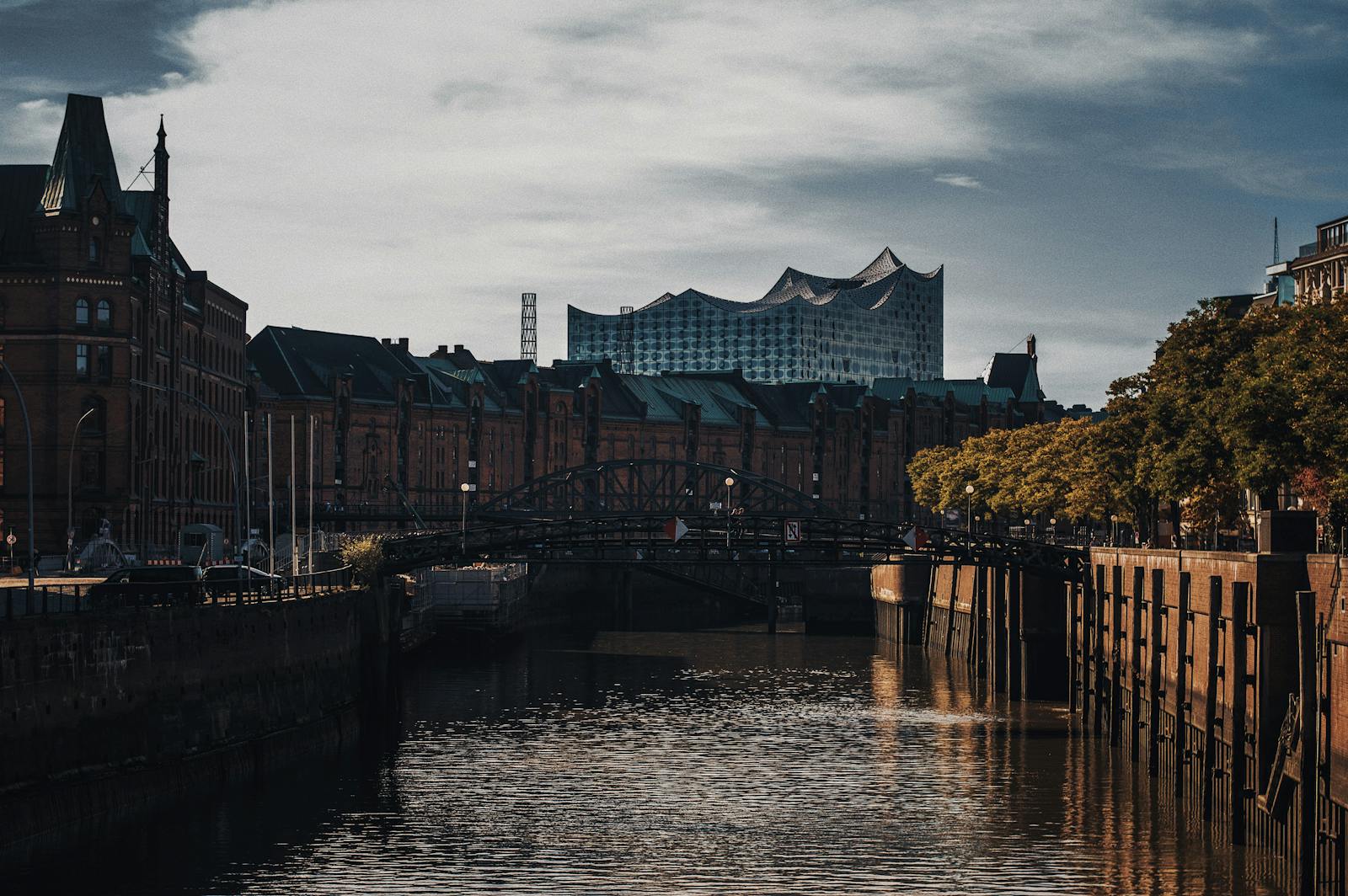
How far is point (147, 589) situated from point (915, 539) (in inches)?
1676

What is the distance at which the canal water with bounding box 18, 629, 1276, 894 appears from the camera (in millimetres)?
54031

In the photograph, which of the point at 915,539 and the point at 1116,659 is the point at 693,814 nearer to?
the point at 1116,659

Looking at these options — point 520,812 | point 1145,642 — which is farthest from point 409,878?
point 1145,642

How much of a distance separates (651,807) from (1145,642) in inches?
876

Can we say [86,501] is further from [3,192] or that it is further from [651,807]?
[651,807]

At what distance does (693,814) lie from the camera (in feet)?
211

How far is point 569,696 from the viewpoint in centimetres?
10125

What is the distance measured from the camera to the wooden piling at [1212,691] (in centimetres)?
6266

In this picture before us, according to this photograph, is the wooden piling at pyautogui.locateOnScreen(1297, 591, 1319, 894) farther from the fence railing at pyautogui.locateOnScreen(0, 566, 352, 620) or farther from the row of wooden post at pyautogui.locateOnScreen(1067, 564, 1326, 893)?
the fence railing at pyautogui.locateOnScreen(0, 566, 352, 620)

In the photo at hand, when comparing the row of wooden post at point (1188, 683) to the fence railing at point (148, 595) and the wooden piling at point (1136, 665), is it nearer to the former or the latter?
the wooden piling at point (1136, 665)

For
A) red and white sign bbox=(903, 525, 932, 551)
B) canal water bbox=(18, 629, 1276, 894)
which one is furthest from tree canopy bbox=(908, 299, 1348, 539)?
canal water bbox=(18, 629, 1276, 894)

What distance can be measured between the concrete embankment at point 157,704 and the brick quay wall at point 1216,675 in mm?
30569

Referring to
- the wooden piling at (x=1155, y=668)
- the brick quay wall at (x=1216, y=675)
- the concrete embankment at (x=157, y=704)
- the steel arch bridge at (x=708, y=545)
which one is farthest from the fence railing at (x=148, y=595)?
the brick quay wall at (x=1216, y=675)

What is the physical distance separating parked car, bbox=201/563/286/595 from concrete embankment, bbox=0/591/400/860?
0.98 m
